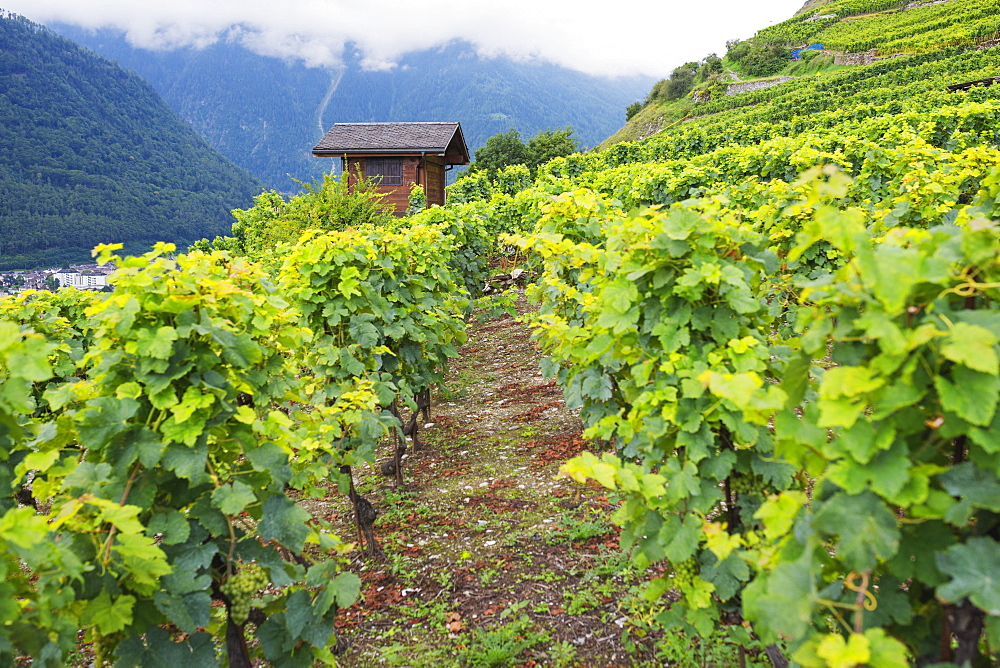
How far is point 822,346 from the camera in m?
1.50

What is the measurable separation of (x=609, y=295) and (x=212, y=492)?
2.14 meters

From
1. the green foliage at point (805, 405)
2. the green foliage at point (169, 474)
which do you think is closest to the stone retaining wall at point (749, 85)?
the green foliage at point (805, 405)

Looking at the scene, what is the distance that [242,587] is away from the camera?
8.12ft

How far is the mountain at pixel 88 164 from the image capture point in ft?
263

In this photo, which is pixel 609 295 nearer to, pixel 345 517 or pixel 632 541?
pixel 632 541

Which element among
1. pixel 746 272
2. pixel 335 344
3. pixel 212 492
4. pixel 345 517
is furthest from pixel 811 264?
pixel 212 492

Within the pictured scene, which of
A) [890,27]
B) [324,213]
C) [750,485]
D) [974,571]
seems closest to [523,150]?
[324,213]

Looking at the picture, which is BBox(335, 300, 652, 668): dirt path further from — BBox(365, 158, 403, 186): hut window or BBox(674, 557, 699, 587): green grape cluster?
BBox(365, 158, 403, 186): hut window

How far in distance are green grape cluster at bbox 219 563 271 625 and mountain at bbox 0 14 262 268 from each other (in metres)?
84.0

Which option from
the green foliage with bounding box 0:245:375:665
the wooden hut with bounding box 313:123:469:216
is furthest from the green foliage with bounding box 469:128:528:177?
the green foliage with bounding box 0:245:375:665

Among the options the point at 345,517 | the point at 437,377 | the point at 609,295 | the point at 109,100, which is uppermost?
the point at 109,100

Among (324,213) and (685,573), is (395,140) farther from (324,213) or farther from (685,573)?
(685,573)

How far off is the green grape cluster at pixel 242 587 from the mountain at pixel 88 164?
276ft

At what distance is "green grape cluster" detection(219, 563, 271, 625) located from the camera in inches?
97.3
